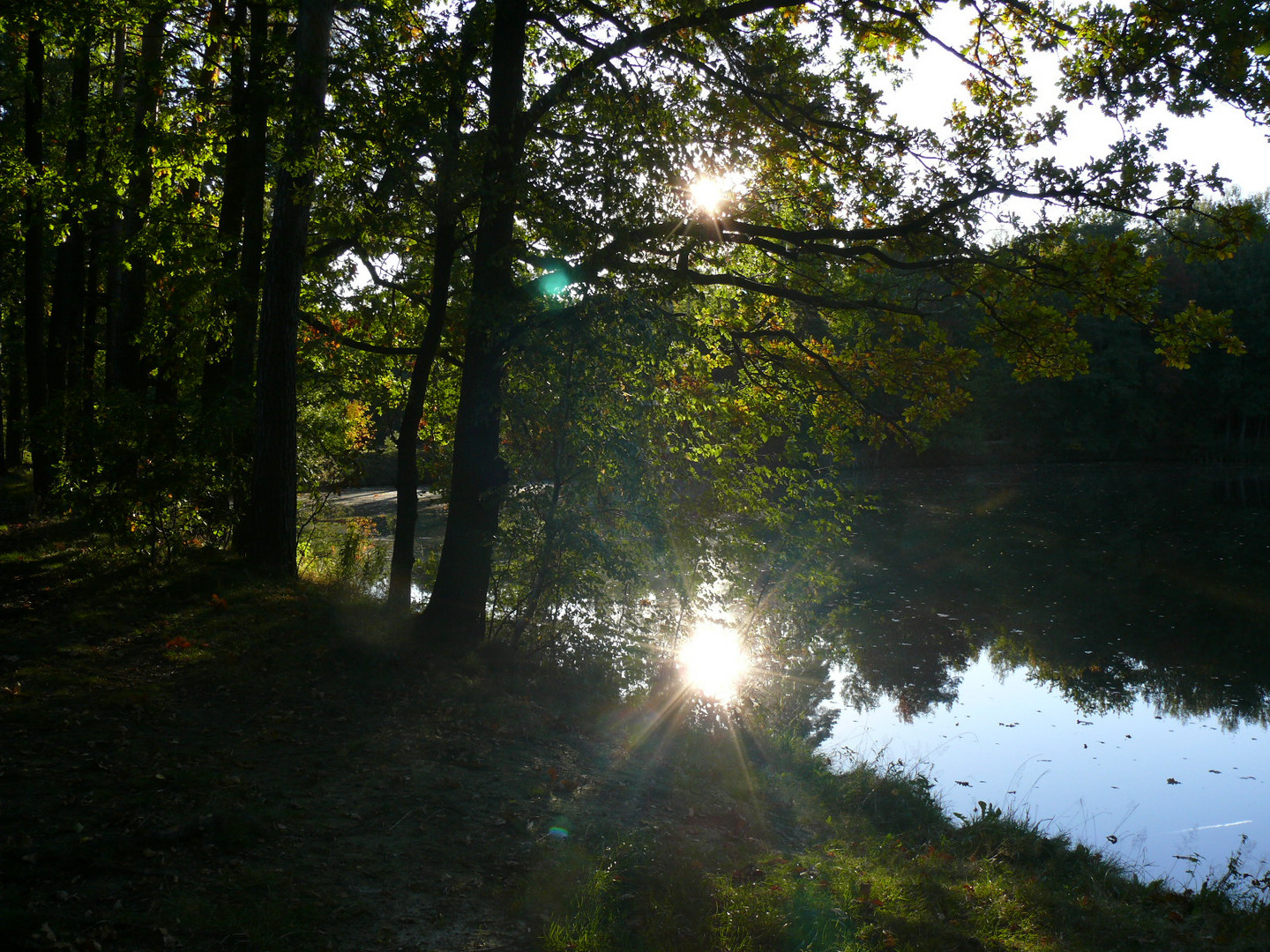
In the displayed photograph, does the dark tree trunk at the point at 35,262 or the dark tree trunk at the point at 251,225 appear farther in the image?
the dark tree trunk at the point at 35,262

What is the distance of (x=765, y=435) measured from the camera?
37.0 ft

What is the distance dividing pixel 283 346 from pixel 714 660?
6.76 m

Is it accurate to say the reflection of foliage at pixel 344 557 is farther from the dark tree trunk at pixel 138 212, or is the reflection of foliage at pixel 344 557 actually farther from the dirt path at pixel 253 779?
the dark tree trunk at pixel 138 212

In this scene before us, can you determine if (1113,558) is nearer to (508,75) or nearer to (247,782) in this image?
(508,75)

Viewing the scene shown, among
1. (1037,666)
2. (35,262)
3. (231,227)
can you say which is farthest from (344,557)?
(1037,666)

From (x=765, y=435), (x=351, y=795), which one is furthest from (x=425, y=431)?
(x=351, y=795)

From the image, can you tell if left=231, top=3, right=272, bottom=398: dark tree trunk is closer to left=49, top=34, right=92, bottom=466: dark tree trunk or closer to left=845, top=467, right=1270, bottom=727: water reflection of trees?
left=49, top=34, right=92, bottom=466: dark tree trunk

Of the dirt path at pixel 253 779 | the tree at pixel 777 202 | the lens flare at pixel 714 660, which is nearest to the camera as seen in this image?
the dirt path at pixel 253 779

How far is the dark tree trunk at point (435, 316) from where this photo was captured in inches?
324

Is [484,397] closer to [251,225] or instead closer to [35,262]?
[251,225]

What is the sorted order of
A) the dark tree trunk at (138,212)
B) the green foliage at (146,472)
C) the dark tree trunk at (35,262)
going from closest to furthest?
the green foliage at (146,472), the dark tree trunk at (138,212), the dark tree trunk at (35,262)

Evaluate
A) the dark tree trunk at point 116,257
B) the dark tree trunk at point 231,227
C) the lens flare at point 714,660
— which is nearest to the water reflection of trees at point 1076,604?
the lens flare at point 714,660

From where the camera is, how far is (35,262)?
15305mm

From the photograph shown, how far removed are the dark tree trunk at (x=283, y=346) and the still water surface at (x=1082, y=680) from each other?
Result: 6.95 metres
